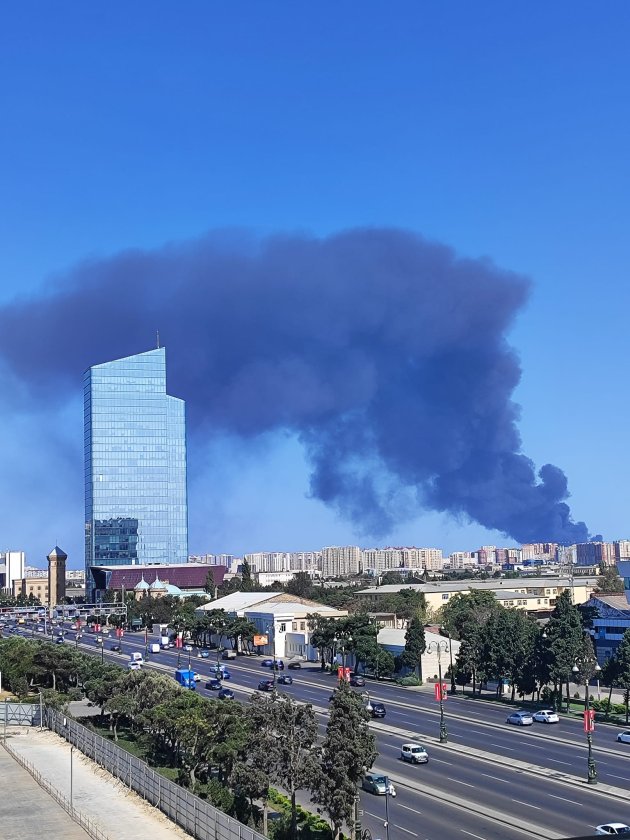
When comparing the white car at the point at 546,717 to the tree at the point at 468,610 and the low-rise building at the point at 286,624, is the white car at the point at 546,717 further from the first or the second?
the low-rise building at the point at 286,624

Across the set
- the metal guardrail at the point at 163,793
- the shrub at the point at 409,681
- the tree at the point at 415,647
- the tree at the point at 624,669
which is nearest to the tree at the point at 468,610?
the tree at the point at 415,647

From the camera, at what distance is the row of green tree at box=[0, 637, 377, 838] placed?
4494 centimetres

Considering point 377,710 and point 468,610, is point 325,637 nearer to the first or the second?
point 377,710

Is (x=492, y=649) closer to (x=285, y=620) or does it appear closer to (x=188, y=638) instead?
(x=285, y=620)

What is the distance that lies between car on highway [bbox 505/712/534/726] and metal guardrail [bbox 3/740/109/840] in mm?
38135

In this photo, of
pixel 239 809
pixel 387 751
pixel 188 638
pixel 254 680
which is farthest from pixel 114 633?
pixel 239 809

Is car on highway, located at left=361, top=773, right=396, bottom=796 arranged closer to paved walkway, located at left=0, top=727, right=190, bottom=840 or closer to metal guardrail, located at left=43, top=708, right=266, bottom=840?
metal guardrail, located at left=43, top=708, right=266, bottom=840

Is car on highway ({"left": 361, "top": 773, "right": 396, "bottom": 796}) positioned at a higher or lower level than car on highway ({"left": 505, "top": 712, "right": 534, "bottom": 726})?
higher

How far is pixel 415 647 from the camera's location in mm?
109438

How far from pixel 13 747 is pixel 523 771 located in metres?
39.2

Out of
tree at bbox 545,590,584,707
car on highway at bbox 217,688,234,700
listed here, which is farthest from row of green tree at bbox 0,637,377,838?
tree at bbox 545,590,584,707

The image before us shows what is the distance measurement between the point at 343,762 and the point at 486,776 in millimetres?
18424

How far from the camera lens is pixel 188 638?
171 m

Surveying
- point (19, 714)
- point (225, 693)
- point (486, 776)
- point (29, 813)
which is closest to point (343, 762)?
point (486, 776)
